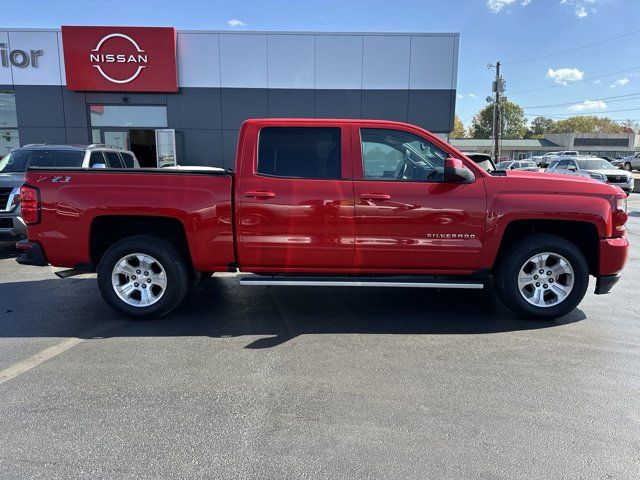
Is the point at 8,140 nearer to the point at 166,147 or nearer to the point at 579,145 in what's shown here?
the point at 166,147

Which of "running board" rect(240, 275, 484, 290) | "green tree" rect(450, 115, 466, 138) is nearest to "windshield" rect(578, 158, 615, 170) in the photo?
"running board" rect(240, 275, 484, 290)

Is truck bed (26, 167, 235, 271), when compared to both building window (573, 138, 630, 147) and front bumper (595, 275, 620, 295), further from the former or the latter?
building window (573, 138, 630, 147)

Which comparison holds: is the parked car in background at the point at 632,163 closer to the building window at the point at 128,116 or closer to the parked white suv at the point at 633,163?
the parked white suv at the point at 633,163

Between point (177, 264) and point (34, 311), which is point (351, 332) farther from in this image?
point (34, 311)

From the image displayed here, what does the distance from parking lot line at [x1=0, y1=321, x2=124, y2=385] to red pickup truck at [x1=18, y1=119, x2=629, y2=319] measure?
296 mm

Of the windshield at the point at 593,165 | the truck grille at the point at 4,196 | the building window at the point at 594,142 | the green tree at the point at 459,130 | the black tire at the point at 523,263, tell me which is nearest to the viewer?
the black tire at the point at 523,263

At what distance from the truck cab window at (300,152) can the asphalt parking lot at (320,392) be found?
154 centimetres

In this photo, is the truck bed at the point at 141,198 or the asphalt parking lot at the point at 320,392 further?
the truck bed at the point at 141,198

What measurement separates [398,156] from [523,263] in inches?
65.0

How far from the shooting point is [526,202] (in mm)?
4422

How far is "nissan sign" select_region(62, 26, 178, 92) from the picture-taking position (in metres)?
15.0

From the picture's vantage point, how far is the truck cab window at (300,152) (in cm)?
454

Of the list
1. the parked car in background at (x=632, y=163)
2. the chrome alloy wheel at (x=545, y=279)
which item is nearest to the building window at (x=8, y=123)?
the chrome alloy wheel at (x=545, y=279)

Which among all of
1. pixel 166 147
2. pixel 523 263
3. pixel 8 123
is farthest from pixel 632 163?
pixel 8 123
